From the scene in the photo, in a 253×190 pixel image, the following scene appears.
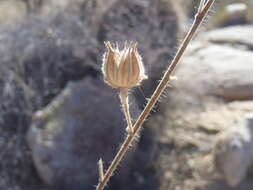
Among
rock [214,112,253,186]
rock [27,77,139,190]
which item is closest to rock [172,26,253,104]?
rock [214,112,253,186]

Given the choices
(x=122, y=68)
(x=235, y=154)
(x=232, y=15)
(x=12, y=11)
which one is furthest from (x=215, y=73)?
(x=122, y=68)

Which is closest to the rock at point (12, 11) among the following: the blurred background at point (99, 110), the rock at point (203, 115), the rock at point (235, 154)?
the blurred background at point (99, 110)

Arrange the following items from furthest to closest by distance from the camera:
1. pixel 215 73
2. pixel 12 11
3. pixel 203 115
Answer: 1. pixel 215 73
2. pixel 12 11
3. pixel 203 115

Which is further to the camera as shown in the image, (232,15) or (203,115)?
(232,15)

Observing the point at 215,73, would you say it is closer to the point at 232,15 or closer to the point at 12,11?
the point at 12,11

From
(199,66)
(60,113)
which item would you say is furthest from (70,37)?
(199,66)

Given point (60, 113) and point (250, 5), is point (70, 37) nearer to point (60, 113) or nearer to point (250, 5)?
point (60, 113)

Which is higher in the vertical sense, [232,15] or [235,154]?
[235,154]

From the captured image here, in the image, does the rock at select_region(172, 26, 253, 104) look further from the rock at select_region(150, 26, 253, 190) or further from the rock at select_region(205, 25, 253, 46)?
the rock at select_region(205, 25, 253, 46)
